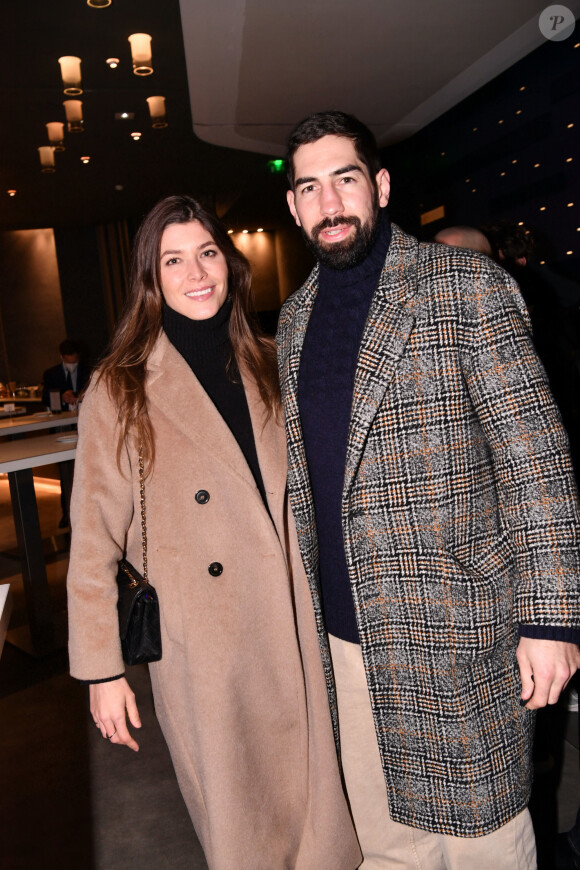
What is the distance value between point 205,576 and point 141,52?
187 inches

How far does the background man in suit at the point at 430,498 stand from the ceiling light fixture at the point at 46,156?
7.09m

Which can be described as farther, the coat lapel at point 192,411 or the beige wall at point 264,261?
the beige wall at point 264,261

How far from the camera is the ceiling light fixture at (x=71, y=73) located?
5305 millimetres

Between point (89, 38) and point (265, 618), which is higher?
point (89, 38)

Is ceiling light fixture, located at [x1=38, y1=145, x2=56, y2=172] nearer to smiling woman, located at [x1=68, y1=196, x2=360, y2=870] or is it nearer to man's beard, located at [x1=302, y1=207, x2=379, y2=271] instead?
smiling woman, located at [x1=68, y1=196, x2=360, y2=870]

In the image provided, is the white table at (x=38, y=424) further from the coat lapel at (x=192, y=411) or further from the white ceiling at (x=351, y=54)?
the coat lapel at (x=192, y=411)

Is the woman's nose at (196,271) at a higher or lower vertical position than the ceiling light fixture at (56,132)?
lower

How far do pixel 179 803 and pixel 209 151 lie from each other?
712 cm

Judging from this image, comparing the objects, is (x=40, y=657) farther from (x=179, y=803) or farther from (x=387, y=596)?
(x=387, y=596)

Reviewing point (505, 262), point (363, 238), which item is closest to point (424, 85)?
point (505, 262)

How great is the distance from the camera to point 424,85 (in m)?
5.72

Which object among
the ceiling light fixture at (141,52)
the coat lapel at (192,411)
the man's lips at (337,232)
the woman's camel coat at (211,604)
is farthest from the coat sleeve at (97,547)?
the ceiling light fixture at (141,52)

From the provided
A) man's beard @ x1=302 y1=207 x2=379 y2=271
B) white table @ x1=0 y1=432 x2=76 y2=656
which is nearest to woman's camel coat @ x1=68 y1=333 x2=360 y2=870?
man's beard @ x1=302 y1=207 x2=379 y2=271

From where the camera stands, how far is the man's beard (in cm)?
151
